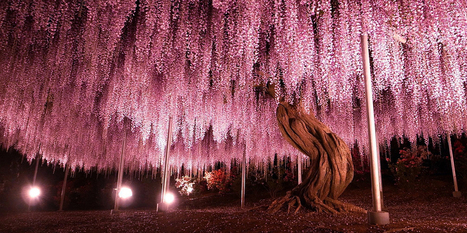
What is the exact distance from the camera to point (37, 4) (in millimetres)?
2770

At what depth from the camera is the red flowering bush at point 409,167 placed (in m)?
8.03

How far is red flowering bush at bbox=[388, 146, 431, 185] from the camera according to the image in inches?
316

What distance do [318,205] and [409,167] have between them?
5.61 m

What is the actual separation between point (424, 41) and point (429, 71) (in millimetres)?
888

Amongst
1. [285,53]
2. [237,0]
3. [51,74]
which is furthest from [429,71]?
[51,74]

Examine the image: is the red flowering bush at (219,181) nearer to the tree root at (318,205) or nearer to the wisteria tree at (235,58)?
the wisteria tree at (235,58)

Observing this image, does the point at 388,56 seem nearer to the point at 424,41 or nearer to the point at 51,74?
the point at 424,41

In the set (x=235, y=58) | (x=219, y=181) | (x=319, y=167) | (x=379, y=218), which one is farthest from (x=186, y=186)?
(x=379, y=218)

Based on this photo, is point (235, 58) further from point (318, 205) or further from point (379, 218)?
point (318, 205)

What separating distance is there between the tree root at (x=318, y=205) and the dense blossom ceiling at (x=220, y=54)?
1.66m

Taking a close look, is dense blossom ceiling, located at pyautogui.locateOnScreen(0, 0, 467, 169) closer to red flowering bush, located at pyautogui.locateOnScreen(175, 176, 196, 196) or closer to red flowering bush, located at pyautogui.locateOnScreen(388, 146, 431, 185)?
red flowering bush, located at pyautogui.locateOnScreen(388, 146, 431, 185)

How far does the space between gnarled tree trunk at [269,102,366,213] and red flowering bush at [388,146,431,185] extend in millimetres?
4839

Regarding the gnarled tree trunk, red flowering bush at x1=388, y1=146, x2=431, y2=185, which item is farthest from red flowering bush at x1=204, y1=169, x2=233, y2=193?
the gnarled tree trunk

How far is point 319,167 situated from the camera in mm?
4555
